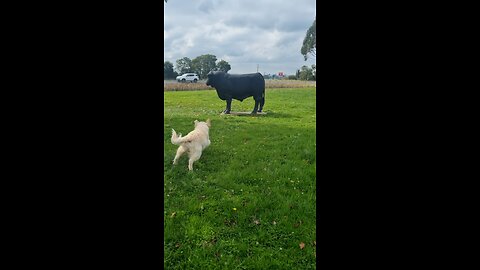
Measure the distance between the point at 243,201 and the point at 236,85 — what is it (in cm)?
526

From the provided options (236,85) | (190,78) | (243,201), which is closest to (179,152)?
(243,201)

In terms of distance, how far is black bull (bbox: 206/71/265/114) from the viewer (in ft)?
26.0

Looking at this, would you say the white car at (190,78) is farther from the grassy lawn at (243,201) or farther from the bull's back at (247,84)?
the grassy lawn at (243,201)

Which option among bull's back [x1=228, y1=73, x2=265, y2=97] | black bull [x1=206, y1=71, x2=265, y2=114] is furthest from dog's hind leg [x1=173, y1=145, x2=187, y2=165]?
bull's back [x1=228, y1=73, x2=265, y2=97]

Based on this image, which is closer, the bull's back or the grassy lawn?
the grassy lawn

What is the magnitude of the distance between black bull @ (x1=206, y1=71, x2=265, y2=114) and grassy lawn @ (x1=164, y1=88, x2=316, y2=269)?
1813 millimetres

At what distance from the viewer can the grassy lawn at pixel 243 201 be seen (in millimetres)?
2227

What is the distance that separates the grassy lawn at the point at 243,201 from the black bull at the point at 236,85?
181 cm

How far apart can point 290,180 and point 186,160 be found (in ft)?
4.46

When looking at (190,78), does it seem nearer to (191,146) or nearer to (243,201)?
(191,146)

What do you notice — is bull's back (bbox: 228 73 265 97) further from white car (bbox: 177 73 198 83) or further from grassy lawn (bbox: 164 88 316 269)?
grassy lawn (bbox: 164 88 316 269)
